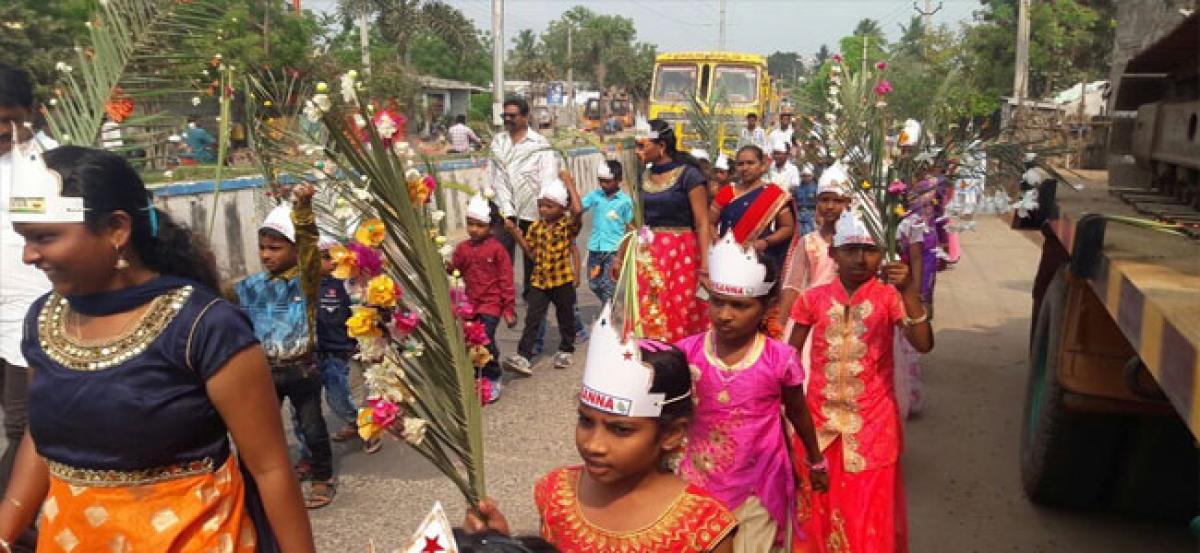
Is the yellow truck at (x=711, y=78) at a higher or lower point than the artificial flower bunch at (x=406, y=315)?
higher

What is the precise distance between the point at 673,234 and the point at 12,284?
11.8 ft

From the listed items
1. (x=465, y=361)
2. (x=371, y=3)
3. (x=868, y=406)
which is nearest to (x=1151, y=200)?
(x=868, y=406)

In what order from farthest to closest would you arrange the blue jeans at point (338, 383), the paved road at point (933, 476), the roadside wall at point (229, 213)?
the roadside wall at point (229, 213)
the blue jeans at point (338, 383)
the paved road at point (933, 476)

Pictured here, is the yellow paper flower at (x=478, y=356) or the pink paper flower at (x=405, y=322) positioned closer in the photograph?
the pink paper flower at (x=405, y=322)

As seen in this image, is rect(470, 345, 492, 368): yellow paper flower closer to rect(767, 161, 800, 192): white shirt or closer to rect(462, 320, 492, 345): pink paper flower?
rect(462, 320, 492, 345): pink paper flower

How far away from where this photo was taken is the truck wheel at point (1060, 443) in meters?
4.53

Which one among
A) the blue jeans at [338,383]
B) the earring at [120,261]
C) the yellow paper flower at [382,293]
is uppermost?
the earring at [120,261]

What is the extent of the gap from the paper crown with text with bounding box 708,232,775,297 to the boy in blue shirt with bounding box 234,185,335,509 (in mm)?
2061

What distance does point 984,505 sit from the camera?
519 centimetres

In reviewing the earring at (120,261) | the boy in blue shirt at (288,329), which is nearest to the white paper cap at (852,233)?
the boy in blue shirt at (288,329)

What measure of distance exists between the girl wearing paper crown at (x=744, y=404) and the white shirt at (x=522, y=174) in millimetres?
4683

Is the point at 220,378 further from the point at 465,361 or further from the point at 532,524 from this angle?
the point at 532,524

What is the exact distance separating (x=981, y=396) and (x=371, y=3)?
1281 inches

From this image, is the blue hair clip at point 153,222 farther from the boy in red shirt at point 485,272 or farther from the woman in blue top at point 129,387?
the boy in red shirt at point 485,272
